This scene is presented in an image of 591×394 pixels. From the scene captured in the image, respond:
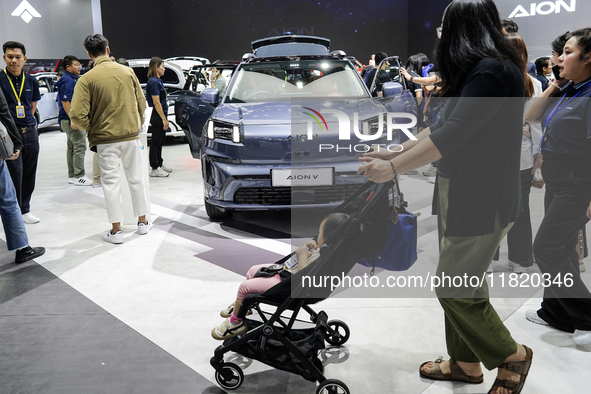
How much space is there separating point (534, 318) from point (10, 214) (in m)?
3.74

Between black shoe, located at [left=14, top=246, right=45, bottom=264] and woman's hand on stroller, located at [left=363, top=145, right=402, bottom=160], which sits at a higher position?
woman's hand on stroller, located at [left=363, top=145, right=402, bottom=160]

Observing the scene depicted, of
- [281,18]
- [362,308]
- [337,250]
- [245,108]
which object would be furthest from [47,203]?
[281,18]

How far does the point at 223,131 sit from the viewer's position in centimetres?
442

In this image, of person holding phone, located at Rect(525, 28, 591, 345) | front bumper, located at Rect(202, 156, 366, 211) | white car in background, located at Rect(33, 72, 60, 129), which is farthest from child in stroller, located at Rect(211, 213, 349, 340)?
white car in background, located at Rect(33, 72, 60, 129)

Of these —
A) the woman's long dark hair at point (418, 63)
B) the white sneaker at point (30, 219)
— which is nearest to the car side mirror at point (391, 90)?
the woman's long dark hair at point (418, 63)

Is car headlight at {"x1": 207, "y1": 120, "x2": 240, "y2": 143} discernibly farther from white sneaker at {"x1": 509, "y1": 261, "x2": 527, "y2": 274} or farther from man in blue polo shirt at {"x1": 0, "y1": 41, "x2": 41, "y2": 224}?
white sneaker at {"x1": 509, "y1": 261, "x2": 527, "y2": 274}

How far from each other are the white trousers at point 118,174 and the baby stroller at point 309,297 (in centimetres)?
259

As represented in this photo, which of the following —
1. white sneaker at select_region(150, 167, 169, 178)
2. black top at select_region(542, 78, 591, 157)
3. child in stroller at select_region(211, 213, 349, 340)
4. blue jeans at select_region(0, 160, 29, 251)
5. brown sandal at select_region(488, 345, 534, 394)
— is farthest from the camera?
white sneaker at select_region(150, 167, 169, 178)

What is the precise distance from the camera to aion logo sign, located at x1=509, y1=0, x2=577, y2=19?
970 cm

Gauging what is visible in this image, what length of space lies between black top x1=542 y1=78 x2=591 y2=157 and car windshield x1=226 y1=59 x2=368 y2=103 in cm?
260

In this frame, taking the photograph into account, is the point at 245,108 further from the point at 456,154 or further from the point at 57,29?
the point at 57,29

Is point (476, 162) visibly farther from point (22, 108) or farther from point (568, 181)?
point (22, 108)

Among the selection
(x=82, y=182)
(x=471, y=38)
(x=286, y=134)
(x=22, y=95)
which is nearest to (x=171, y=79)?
(x=82, y=182)

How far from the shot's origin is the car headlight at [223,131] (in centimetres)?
433
